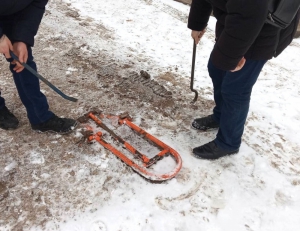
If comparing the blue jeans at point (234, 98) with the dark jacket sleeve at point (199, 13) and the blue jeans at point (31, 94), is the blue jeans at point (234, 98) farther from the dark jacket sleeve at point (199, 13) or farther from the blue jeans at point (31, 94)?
the blue jeans at point (31, 94)

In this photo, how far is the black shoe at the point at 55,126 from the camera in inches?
113

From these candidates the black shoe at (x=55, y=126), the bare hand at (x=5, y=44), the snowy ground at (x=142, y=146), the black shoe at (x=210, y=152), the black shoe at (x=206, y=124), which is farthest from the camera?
the black shoe at (x=206, y=124)

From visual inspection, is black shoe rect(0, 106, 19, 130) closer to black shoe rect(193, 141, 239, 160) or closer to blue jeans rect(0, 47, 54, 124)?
blue jeans rect(0, 47, 54, 124)

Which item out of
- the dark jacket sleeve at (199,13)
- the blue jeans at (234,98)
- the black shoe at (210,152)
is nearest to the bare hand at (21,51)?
the dark jacket sleeve at (199,13)

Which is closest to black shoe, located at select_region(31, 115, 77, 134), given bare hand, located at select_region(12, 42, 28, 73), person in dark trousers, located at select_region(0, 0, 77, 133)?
person in dark trousers, located at select_region(0, 0, 77, 133)

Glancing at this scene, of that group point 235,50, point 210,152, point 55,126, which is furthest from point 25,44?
point 210,152

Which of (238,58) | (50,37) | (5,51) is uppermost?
(238,58)

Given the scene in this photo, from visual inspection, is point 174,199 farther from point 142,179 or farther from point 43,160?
point 43,160

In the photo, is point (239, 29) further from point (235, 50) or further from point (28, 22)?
point (28, 22)

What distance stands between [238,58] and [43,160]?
1.90 m

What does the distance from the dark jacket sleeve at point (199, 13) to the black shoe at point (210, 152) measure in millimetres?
1097

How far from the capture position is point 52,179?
2.49 m

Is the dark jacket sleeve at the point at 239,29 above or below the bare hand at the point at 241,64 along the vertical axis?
above

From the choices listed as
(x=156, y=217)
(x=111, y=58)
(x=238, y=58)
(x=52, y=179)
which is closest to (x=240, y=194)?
(x=156, y=217)
